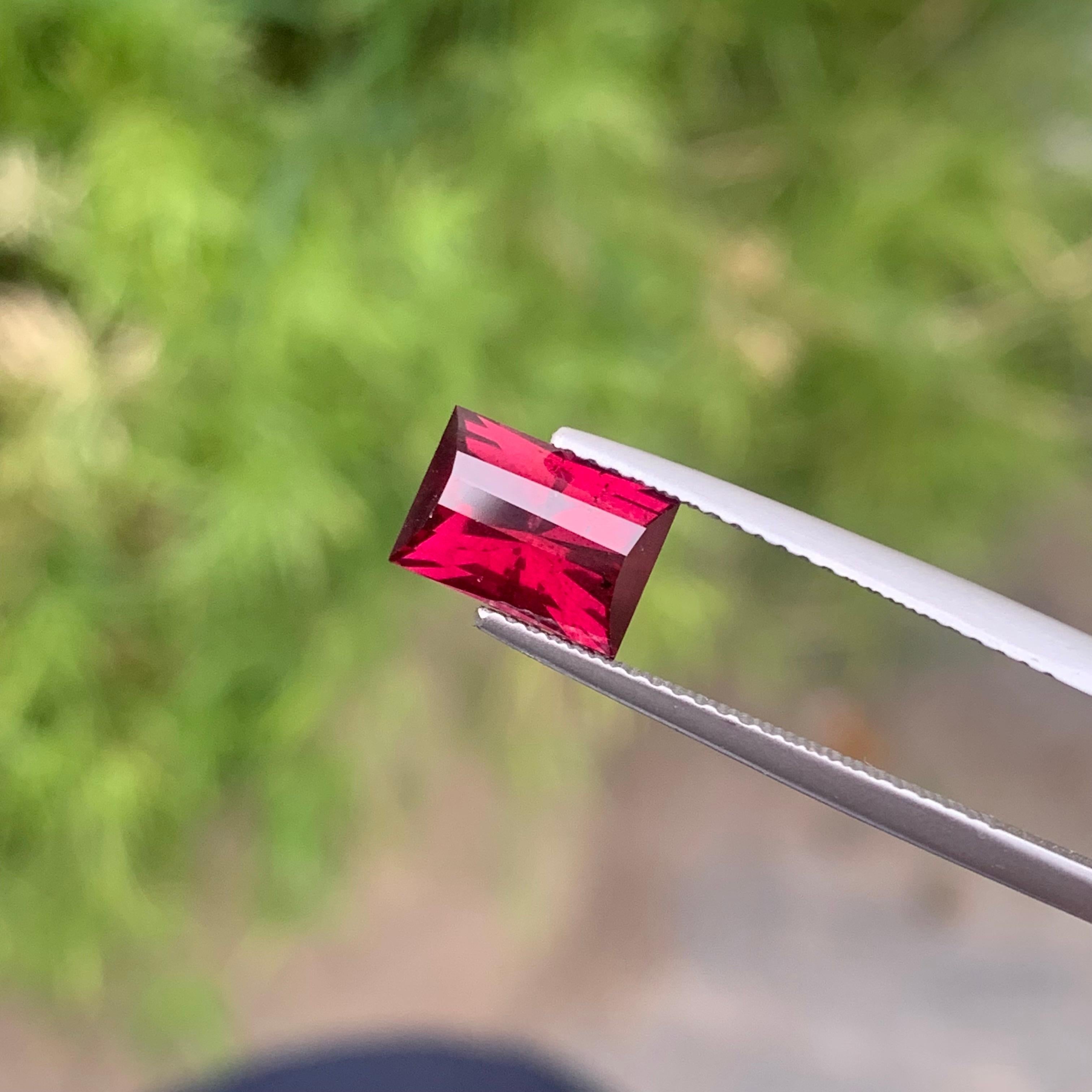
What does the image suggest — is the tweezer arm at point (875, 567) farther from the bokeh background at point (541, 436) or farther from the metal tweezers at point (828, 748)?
the bokeh background at point (541, 436)

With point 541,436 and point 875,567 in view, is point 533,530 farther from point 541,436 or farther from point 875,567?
point 541,436

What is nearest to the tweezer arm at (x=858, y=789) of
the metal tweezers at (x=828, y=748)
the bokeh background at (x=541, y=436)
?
the metal tweezers at (x=828, y=748)

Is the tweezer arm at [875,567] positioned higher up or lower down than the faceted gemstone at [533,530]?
higher up

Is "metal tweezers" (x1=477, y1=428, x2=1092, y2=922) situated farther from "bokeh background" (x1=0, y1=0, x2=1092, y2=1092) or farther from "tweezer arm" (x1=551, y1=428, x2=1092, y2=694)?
"bokeh background" (x1=0, y1=0, x2=1092, y2=1092)

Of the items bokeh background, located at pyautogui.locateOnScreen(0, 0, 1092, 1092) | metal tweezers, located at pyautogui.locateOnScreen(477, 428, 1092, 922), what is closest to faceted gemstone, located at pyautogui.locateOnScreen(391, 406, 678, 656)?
metal tweezers, located at pyautogui.locateOnScreen(477, 428, 1092, 922)

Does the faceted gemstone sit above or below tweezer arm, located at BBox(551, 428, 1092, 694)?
below

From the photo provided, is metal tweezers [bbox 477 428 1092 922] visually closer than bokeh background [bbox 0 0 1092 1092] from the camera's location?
Yes

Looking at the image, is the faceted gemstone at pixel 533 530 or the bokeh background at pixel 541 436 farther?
the bokeh background at pixel 541 436

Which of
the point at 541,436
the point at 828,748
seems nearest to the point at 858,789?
the point at 828,748
